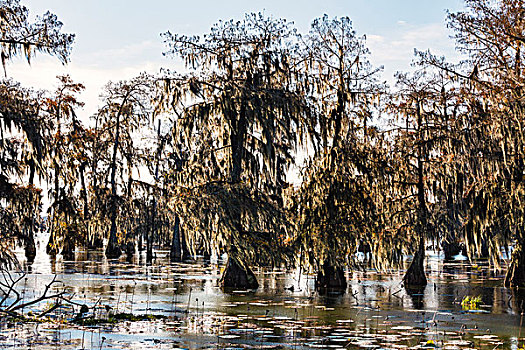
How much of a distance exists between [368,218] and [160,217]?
31110 millimetres

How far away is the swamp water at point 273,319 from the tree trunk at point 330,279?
→ 680mm

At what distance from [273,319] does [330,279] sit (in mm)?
10785

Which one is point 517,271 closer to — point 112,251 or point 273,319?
point 273,319

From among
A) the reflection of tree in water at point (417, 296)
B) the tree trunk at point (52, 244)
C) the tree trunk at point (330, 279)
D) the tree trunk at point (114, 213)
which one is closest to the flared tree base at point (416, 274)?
the reflection of tree in water at point (417, 296)

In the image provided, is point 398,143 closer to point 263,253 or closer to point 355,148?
point 355,148

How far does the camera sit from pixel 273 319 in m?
15.6

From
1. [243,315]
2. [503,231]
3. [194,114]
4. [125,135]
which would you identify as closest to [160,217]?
[125,135]

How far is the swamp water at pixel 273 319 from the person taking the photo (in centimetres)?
1203

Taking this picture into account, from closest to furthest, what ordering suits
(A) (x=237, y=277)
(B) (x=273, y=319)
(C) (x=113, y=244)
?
(B) (x=273, y=319) < (A) (x=237, y=277) < (C) (x=113, y=244)

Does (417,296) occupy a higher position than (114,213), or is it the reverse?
(114,213)

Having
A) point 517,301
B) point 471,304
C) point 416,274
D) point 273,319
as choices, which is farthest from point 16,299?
point 416,274

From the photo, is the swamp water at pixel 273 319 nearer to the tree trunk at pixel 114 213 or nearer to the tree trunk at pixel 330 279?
the tree trunk at pixel 330 279

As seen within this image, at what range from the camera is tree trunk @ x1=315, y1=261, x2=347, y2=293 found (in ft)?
84.4

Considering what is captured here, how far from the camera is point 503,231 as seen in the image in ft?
77.3
